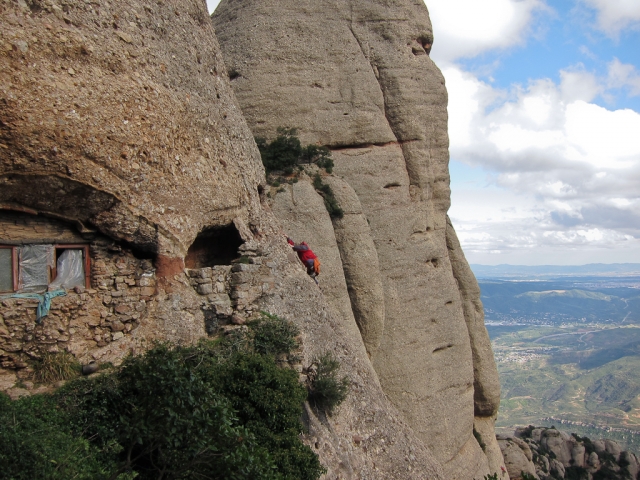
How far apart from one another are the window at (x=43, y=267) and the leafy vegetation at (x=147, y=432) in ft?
5.82

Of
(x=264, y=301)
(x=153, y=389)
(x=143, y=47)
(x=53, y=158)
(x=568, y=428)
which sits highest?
(x=143, y=47)

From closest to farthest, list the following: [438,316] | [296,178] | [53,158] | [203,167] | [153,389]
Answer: [153,389] → [53,158] → [203,167] → [296,178] → [438,316]

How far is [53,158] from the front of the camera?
8945 millimetres

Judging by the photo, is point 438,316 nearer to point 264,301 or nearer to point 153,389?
point 264,301

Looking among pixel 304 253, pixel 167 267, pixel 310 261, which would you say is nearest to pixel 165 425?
pixel 167 267

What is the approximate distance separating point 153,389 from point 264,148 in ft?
45.8

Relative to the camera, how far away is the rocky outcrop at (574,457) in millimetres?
32781

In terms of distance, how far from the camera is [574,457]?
35656 mm

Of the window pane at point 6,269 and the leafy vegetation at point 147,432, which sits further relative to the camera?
the window pane at point 6,269

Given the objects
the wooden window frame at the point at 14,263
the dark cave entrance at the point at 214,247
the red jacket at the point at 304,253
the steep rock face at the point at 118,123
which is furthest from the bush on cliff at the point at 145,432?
the red jacket at the point at 304,253

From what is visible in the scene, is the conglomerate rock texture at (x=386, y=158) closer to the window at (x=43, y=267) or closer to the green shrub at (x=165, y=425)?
the window at (x=43, y=267)

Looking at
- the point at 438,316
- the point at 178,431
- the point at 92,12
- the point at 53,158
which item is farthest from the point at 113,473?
the point at 438,316

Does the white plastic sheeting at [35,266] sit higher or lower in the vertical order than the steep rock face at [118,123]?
lower

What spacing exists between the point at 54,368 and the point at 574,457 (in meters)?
35.0
